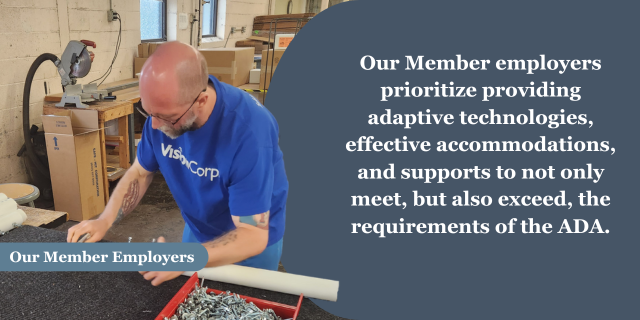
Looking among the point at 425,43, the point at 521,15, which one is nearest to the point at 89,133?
the point at 425,43

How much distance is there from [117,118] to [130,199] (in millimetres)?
2247

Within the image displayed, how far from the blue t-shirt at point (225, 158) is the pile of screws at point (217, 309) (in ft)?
0.69

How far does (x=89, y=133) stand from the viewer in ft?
9.05

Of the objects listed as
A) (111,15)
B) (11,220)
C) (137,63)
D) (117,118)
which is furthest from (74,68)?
(11,220)

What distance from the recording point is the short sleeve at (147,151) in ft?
3.97

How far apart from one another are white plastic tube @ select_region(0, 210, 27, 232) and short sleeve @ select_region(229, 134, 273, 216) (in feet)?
2.68

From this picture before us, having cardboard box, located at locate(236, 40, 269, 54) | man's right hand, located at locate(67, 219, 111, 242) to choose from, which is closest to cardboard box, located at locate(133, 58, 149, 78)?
cardboard box, located at locate(236, 40, 269, 54)

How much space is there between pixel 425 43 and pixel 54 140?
97.8 inches

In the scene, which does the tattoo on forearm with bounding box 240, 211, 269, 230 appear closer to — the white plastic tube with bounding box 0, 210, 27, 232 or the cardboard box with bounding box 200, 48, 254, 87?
the white plastic tube with bounding box 0, 210, 27, 232

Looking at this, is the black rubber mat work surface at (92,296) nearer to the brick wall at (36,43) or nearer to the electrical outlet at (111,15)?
the brick wall at (36,43)

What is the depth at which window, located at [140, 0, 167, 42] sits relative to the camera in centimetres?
417

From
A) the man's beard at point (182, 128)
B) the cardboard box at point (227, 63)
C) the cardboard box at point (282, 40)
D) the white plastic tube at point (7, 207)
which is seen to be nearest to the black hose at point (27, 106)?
the cardboard box at point (227, 63)

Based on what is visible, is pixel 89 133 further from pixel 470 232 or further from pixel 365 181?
pixel 470 232

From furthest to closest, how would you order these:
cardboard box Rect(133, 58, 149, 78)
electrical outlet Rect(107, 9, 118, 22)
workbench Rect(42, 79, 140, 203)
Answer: cardboard box Rect(133, 58, 149, 78) → electrical outlet Rect(107, 9, 118, 22) → workbench Rect(42, 79, 140, 203)
